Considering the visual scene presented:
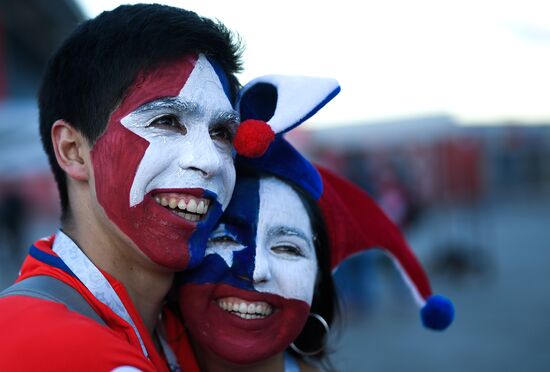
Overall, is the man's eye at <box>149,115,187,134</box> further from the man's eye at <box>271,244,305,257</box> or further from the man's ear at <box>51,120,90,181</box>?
the man's eye at <box>271,244,305,257</box>

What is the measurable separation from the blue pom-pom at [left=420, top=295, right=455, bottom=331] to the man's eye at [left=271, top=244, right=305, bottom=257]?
2.26ft

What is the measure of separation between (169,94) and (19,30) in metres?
11.9

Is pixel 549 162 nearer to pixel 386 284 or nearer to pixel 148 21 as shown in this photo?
pixel 386 284

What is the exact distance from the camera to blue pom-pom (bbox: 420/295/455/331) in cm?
232

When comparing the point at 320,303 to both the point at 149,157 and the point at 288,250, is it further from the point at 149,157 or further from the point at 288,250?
the point at 149,157

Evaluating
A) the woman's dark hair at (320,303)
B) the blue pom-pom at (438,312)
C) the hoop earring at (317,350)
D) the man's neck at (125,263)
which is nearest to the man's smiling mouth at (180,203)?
the man's neck at (125,263)

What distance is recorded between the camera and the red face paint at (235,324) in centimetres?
185

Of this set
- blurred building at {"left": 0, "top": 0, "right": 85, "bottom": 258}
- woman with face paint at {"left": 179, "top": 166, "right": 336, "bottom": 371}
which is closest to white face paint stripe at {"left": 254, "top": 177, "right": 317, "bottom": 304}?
woman with face paint at {"left": 179, "top": 166, "right": 336, "bottom": 371}

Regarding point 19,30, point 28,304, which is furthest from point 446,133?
point 28,304

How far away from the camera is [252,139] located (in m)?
1.82

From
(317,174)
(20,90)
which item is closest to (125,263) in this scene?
(317,174)

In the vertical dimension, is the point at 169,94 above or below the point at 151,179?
above

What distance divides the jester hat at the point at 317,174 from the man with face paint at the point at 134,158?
0.13 metres

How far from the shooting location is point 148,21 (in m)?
1.75
